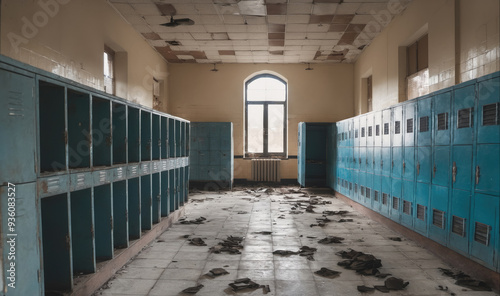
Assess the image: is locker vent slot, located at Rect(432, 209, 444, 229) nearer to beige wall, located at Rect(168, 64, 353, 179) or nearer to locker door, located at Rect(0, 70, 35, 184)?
locker door, located at Rect(0, 70, 35, 184)

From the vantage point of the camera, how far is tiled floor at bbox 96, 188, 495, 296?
2713 mm

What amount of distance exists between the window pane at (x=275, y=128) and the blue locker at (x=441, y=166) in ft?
23.8

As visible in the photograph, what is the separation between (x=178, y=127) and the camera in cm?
563

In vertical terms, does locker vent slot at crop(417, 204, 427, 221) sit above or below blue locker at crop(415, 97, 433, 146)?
below

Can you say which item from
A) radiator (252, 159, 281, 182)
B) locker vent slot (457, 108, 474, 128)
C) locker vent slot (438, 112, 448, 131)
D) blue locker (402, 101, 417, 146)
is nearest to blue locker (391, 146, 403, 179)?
blue locker (402, 101, 417, 146)

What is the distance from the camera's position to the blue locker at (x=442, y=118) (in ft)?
10.9

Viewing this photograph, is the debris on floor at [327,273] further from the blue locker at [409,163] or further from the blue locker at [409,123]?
the blue locker at [409,123]

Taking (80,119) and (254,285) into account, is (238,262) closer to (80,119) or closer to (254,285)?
(254,285)

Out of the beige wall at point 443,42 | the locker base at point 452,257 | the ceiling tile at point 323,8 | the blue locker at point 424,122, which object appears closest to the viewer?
the locker base at point 452,257

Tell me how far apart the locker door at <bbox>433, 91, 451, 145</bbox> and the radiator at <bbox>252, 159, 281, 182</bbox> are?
6873 millimetres

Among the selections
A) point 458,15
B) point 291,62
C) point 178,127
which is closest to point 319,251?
point 178,127

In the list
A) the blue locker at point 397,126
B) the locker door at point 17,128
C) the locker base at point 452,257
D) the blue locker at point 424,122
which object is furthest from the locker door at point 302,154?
the locker door at point 17,128

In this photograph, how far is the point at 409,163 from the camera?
13.8 ft

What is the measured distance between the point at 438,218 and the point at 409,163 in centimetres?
89
